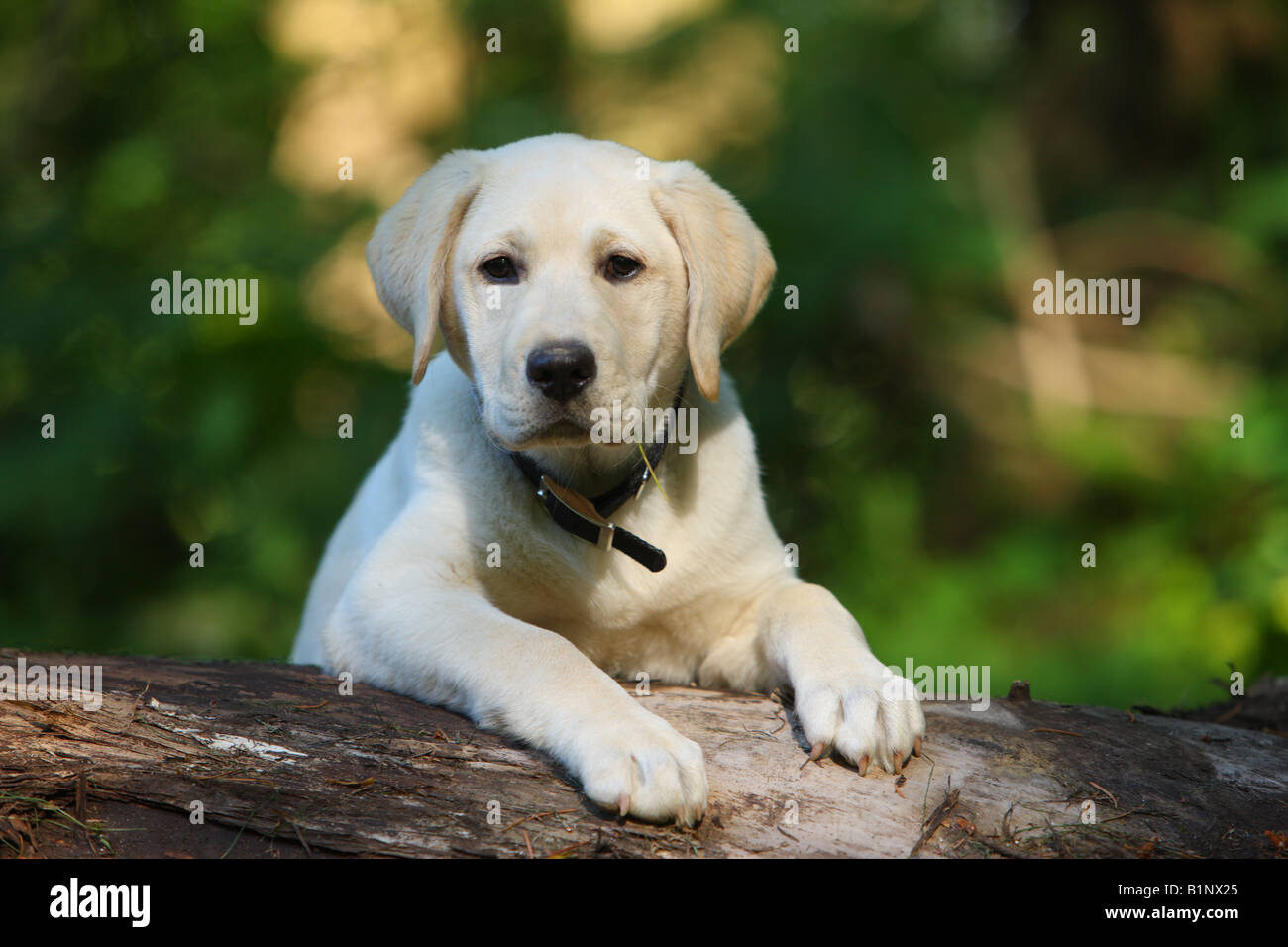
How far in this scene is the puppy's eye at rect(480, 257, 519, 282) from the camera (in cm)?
345

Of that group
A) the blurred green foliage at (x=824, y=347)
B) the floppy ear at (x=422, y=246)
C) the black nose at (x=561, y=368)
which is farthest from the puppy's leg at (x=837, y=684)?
the blurred green foliage at (x=824, y=347)

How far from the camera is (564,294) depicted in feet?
10.6

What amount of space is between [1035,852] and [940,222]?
6.17 m

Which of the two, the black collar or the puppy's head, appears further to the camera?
the black collar

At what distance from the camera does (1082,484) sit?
28.8 feet

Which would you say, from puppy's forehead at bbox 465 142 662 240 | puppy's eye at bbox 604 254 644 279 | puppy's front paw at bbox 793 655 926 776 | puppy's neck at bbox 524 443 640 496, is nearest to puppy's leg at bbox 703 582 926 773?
puppy's front paw at bbox 793 655 926 776

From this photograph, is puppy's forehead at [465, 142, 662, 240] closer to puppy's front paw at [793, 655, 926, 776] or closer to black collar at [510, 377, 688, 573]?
black collar at [510, 377, 688, 573]

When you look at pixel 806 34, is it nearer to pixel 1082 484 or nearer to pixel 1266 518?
pixel 1082 484

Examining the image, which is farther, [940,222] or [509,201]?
[940,222]

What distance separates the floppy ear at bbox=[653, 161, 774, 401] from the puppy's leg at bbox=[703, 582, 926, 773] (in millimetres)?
753

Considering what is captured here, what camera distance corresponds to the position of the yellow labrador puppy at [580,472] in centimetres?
310

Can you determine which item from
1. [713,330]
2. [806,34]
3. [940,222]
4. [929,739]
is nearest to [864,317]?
[940,222]

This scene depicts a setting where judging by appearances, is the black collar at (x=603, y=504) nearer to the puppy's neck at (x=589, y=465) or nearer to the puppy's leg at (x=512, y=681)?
the puppy's neck at (x=589, y=465)

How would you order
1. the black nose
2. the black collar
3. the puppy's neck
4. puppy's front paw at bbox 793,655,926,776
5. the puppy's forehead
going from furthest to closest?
the puppy's neck
the black collar
the puppy's forehead
the black nose
puppy's front paw at bbox 793,655,926,776
